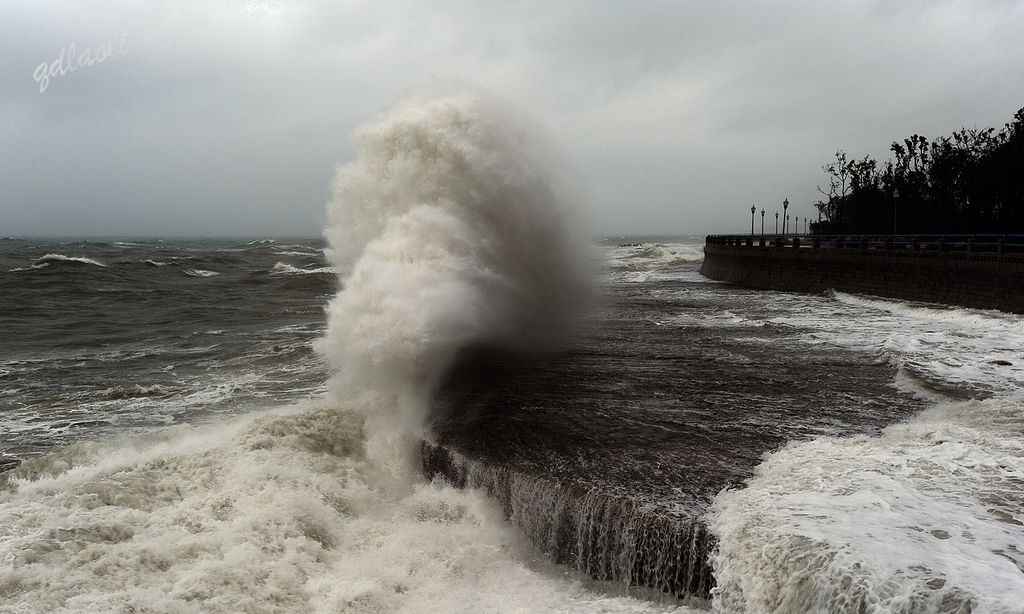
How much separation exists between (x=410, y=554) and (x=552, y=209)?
10408 mm

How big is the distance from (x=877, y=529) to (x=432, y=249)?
7.65m

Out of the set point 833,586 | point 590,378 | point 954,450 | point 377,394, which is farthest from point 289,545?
point 954,450

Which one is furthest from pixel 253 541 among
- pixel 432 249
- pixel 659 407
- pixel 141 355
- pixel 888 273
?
pixel 888 273

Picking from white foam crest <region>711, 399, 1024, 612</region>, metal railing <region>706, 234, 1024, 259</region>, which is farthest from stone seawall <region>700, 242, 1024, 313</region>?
white foam crest <region>711, 399, 1024, 612</region>

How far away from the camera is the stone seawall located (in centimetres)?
1720

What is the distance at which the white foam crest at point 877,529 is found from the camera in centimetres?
414

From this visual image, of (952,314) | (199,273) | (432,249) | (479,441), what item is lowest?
(479,441)

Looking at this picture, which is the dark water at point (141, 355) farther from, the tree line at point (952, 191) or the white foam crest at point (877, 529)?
the tree line at point (952, 191)

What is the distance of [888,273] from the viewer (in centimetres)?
2212

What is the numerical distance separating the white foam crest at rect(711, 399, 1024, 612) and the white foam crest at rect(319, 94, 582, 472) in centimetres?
420

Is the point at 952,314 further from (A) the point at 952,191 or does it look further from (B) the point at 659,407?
(A) the point at 952,191

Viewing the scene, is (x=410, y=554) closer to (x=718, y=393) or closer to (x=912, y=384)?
(x=718, y=393)

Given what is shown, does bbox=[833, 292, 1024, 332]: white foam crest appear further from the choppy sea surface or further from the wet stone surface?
the wet stone surface

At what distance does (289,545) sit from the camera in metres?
5.73
